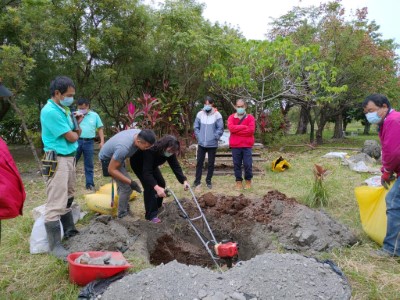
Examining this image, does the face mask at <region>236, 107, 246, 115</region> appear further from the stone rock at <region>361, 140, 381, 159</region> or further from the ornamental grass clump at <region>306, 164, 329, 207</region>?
the stone rock at <region>361, 140, 381, 159</region>

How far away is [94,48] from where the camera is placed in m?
8.44

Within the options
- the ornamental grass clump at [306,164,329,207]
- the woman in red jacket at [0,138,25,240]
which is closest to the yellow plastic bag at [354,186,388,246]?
the ornamental grass clump at [306,164,329,207]

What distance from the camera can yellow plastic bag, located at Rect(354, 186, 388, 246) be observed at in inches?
141

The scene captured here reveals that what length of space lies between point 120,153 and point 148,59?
7.07m

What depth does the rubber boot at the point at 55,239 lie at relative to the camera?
332cm

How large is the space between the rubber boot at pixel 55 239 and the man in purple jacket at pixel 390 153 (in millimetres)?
3105

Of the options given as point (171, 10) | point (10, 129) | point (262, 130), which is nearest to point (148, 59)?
point (171, 10)

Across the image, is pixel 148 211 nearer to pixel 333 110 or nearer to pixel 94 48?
pixel 94 48

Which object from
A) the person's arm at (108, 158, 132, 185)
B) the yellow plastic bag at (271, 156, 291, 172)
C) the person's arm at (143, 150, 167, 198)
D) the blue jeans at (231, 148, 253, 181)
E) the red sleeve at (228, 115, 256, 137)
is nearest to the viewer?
the person's arm at (108, 158, 132, 185)

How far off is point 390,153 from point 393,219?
2.07 ft

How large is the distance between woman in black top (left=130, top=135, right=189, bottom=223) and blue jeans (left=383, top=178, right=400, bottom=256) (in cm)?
217

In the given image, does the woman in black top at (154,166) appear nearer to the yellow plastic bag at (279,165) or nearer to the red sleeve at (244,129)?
the red sleeve at (244,129)

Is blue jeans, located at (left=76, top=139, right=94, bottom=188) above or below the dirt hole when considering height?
above

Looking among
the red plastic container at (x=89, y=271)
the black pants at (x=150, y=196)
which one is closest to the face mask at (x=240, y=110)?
the black pants at (x=150, y=196)
